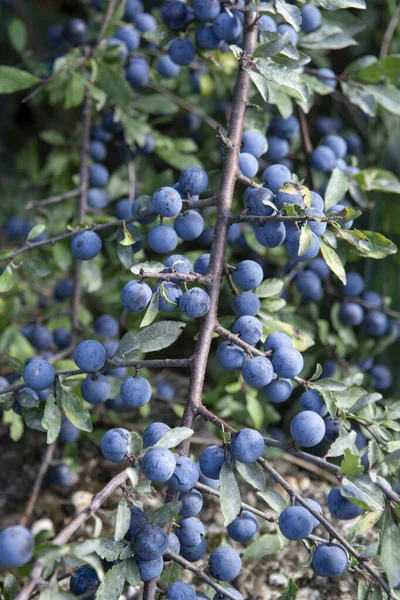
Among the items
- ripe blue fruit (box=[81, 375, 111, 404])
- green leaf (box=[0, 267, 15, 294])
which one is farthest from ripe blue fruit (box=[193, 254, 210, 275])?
green leaf (box=[0, 267, 15, 294])

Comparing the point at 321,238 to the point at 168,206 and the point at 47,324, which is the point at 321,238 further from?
the point at 47,324

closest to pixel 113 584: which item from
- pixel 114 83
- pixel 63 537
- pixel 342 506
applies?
pixel 63 537

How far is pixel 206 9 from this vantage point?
1.30 metres

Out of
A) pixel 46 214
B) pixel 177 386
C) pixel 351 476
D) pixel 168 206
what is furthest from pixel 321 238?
pixel 177 386

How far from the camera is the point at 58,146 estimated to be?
1.96 m

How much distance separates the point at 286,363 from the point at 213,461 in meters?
0.19

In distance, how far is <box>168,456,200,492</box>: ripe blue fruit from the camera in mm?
935

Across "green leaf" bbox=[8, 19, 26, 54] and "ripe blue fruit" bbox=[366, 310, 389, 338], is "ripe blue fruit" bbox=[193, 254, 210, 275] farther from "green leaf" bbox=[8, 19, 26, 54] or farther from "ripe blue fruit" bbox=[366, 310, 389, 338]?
"green leaf" bbox=[8, 19, 26, 54]

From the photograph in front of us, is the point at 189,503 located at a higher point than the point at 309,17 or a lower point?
lower

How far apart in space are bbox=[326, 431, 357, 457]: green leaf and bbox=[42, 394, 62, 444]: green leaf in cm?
41

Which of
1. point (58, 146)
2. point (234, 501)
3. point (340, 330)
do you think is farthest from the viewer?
point (58, 146)

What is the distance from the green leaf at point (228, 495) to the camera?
0.92 meters

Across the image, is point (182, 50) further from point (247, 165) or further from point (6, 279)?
point (6, 279)

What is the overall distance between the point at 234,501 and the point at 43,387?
0.37 m
